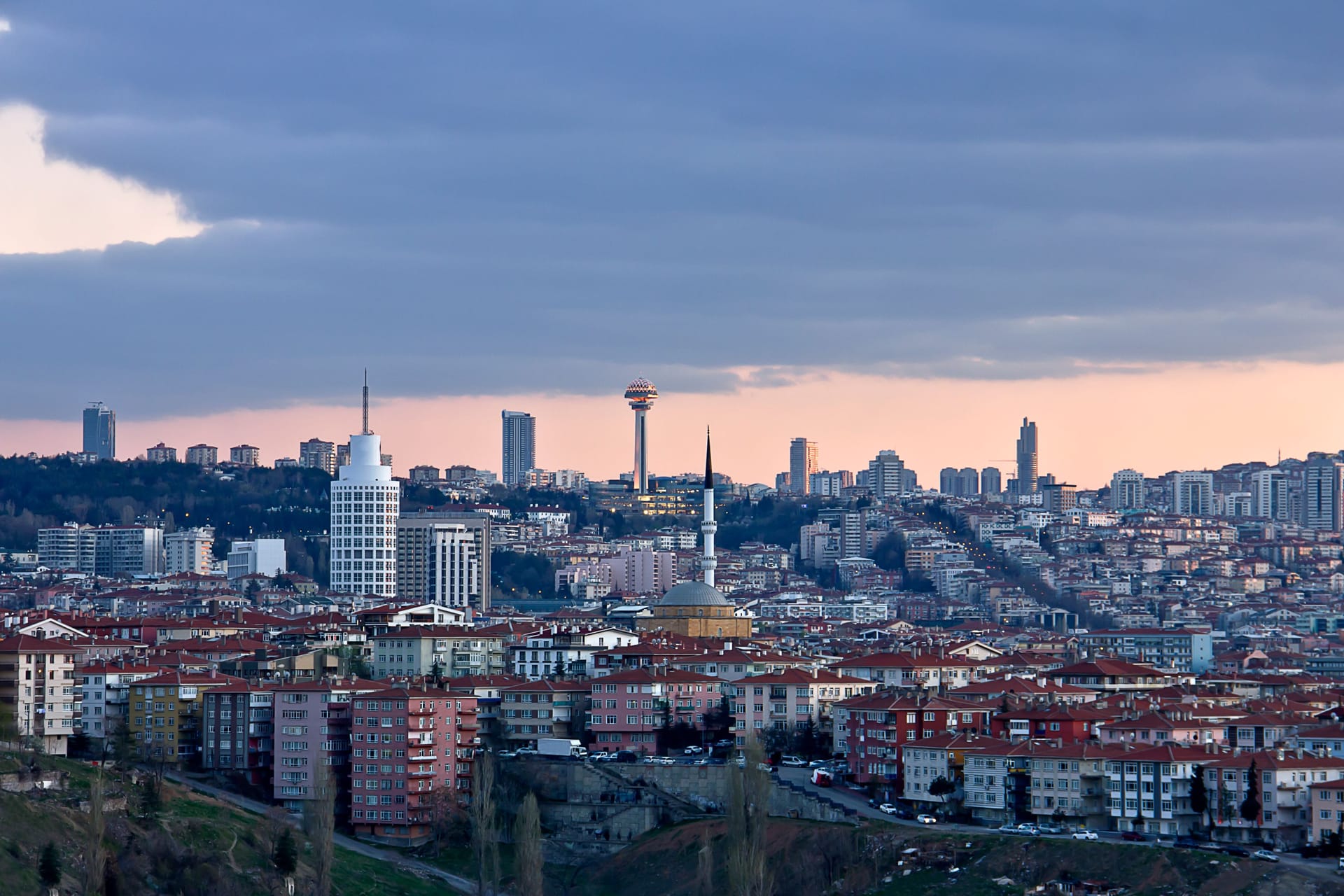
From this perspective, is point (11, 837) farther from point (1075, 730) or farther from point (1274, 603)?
point (1274, 603)

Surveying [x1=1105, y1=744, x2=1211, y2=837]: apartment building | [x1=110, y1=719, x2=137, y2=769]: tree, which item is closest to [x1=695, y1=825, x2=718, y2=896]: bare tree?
[x1=1105, y1=744, x2=1211, y2=837]: apartment building

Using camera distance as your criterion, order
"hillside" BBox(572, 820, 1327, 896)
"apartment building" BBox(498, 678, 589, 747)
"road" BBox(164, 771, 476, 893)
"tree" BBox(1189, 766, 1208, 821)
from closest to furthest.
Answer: "hillside" BBox(572, 820, 1327, 896)
"tree" BBox(1189, 766, 1208, 821)
"road" BBox(164, 771, 476, 893)
"apartment building" BBox(498, 678, 589, 747)

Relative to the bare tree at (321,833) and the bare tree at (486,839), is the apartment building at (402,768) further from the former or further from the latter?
the bare tree at (321,833)

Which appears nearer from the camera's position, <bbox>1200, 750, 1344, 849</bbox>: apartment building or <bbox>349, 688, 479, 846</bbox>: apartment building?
<bbox>1200, 750, 1344, 849</bbox>: apartment building

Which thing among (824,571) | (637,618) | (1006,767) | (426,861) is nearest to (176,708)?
(426,861)

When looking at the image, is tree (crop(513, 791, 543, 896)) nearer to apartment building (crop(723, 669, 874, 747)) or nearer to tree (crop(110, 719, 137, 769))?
tree (crop(110, 719, 137, 769))
